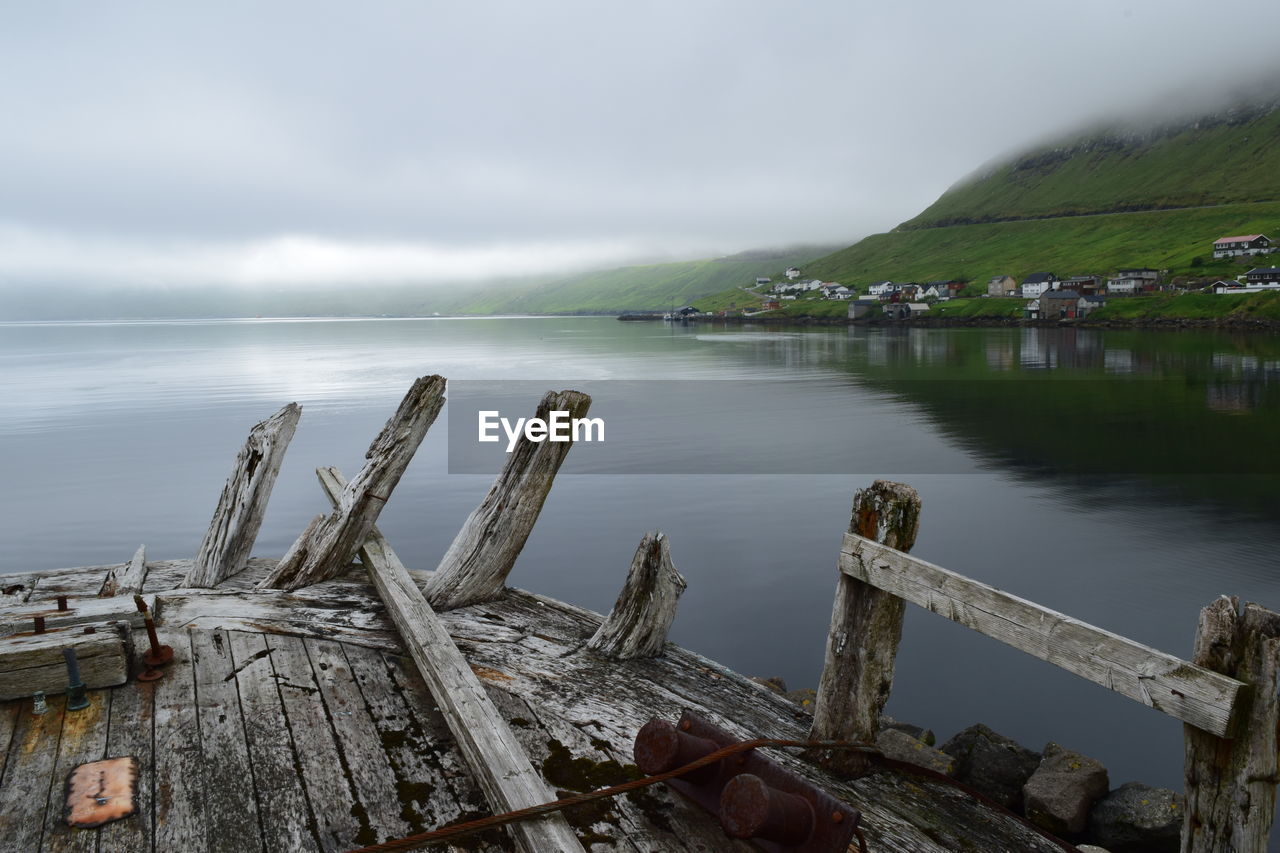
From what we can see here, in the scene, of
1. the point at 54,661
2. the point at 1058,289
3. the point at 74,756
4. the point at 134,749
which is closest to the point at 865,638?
the point at 134,749

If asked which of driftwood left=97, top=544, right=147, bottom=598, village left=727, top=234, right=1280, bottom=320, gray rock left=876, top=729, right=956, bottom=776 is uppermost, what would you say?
village left=727, top=234, right=1280, bottom=320

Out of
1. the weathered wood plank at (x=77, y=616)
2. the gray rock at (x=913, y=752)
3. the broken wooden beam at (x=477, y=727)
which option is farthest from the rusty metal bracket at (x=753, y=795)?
the gray rock at (x=913, y=752)

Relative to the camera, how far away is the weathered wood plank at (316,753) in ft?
12.7

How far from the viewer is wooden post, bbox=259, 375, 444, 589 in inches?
283

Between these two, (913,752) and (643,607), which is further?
(913,752)

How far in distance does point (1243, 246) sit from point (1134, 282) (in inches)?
778

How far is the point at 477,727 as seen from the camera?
4426 millimetres

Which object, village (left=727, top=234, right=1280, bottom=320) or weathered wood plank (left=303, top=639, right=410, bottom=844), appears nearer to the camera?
weathered wood plank (left=303, top=639, right=410, bottom=844)

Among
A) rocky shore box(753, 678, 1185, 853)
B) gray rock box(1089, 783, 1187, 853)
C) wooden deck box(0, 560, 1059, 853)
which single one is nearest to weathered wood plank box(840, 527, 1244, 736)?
wooden deck box(0, 560, 1059, 853)

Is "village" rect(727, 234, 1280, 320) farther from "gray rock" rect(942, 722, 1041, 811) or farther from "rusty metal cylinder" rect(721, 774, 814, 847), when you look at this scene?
"rusty metal cylinder" rect(721, 774, 814, 847)

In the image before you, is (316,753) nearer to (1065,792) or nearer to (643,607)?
(643,607)

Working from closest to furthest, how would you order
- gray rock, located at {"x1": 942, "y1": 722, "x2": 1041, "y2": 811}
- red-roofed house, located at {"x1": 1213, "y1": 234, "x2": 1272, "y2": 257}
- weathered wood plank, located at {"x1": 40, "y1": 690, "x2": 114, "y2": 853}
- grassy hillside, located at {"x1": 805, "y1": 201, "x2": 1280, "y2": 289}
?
weathered wood plank, located at {"x1": 40, "y1": 690, "x2": 114, "y2": 853}, gray rock, located at {"x1": 942, "y1": 722, "x2": 1041, "y2": 811}, red-roofed house, located at {"x1": 1213, "y1": 234, "x2": 1272, "y2": 257}, grassy hillside, located at {"x1": 805, "y1": 201, "x2": 1280, "y2": 289}

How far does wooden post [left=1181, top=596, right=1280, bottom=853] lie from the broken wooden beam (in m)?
2.87

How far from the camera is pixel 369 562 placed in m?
7.16
